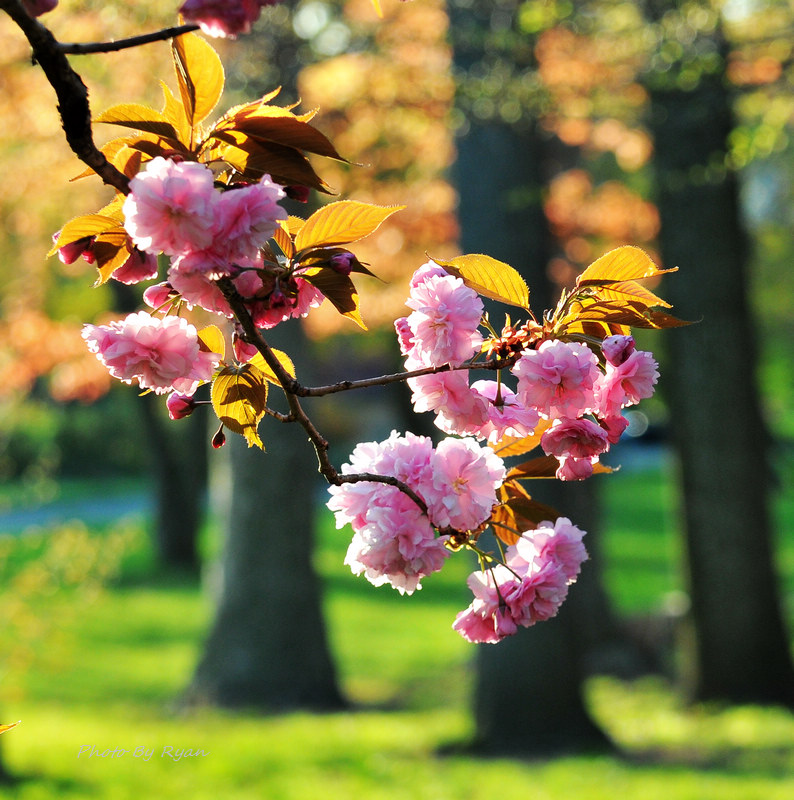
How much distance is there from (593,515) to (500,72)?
5419mm

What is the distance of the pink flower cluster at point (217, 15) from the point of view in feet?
3.20

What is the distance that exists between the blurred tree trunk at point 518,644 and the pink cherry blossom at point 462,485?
5.06m

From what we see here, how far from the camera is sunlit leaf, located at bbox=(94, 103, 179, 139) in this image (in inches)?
42.3

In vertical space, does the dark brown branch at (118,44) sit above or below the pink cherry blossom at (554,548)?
above

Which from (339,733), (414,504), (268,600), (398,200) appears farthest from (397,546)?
(398,200)

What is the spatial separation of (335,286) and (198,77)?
264mm

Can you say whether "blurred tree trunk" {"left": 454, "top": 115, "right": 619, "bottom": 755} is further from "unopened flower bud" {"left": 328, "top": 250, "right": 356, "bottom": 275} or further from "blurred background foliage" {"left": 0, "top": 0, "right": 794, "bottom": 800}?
"unopened flower bud" {"left": 328, "top": 250, "right": 356, "bottom": 275}

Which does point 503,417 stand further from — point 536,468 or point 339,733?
point 339,733

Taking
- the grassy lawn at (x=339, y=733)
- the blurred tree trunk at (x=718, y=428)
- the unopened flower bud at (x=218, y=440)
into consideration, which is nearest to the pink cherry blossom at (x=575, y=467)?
the unopened flower bud at (x=218, y=440)

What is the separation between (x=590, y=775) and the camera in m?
5.75

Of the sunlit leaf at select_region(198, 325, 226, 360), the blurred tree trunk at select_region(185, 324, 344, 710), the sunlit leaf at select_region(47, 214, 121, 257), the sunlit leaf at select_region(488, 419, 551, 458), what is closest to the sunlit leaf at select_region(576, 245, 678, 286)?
the sunlit leaf at select_region(488, 419, 551, 458)

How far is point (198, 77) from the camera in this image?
1.12m

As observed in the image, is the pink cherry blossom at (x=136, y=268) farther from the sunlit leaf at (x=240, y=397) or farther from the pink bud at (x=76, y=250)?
the sunlit leaf at (x=240, y=397)

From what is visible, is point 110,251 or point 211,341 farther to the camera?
point 211,341
